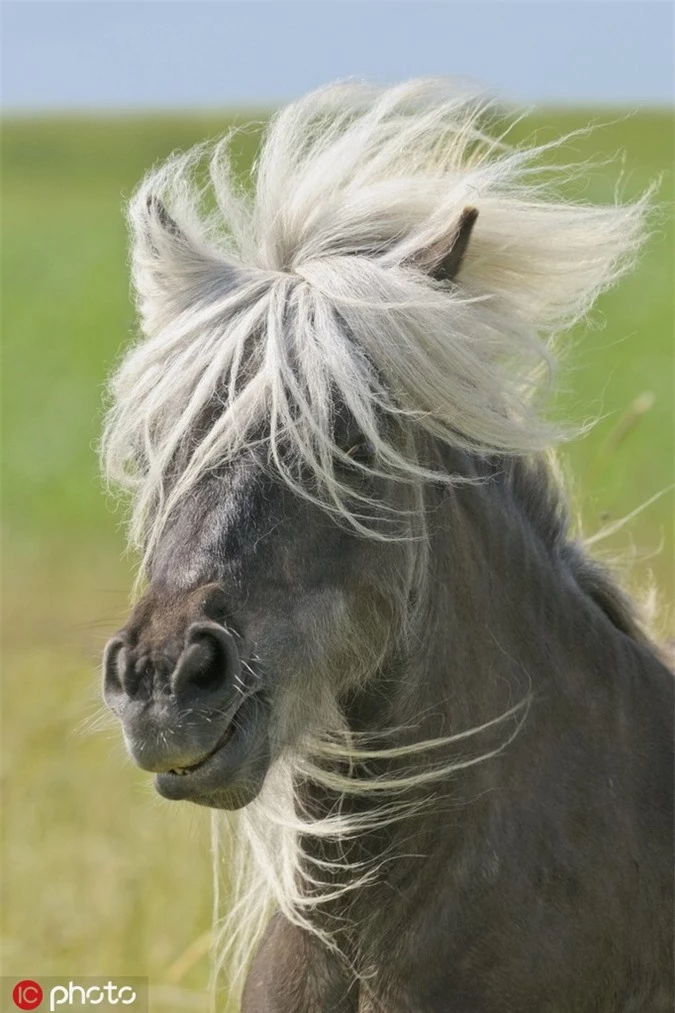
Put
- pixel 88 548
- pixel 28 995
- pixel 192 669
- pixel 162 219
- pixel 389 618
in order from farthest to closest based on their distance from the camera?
pixel 88 548 → pixel 28 995 → pixel 162 219 → pixel 389 618 → pixel 192 669

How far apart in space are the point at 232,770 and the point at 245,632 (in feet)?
0.96

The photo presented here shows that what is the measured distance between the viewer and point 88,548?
2148cm

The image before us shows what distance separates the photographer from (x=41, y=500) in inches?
952

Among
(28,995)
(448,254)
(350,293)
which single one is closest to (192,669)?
(350,293)

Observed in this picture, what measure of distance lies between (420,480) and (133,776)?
24.4 ft

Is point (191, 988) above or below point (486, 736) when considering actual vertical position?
below

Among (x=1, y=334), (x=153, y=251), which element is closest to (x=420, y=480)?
(x=153, y=251)

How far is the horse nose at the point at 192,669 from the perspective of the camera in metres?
2.81

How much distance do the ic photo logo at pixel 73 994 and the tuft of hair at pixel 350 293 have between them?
2594 millimetres

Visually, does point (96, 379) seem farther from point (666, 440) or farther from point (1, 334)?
point (666, 440)

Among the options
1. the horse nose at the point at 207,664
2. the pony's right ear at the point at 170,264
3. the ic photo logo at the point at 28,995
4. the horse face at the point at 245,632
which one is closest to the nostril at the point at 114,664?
the horse face at the point at 245,632

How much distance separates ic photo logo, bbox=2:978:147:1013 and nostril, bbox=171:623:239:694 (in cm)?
281

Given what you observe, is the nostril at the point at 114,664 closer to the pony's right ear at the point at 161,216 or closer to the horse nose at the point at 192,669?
the horse nose at the point at 192,669

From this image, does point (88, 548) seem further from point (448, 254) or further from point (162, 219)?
point (448, 254)
